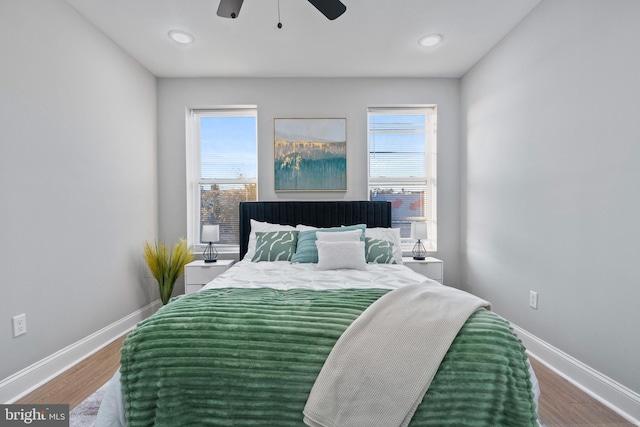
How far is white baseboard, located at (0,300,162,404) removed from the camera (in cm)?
183

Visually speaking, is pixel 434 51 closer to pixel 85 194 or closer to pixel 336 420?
pixel 336 420

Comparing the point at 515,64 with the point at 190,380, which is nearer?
the point at 190,380

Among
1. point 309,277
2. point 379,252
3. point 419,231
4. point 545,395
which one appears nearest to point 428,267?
point 419,231

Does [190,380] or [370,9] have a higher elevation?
[370,9]

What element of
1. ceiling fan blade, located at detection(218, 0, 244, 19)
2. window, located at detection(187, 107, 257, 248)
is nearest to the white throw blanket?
ceiling fan blade, located at detection(218, 0, 244, 19)

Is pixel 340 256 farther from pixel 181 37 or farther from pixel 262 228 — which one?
pixel 181 37

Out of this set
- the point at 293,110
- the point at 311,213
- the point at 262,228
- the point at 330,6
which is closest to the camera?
the point at 330,6

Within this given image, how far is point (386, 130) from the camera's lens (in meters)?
3.69

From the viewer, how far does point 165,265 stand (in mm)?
3139

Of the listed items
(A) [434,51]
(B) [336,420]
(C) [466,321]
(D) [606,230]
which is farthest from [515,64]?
(B) [336,420]

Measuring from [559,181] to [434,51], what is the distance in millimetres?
1680

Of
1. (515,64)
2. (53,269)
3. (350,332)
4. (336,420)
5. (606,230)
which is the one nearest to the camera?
(336,420)

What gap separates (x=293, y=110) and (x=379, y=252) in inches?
76.1

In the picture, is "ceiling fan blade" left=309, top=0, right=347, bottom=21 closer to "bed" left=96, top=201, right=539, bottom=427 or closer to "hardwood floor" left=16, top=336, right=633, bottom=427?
"bed" left=96, top=201, right=539, bottom=427
